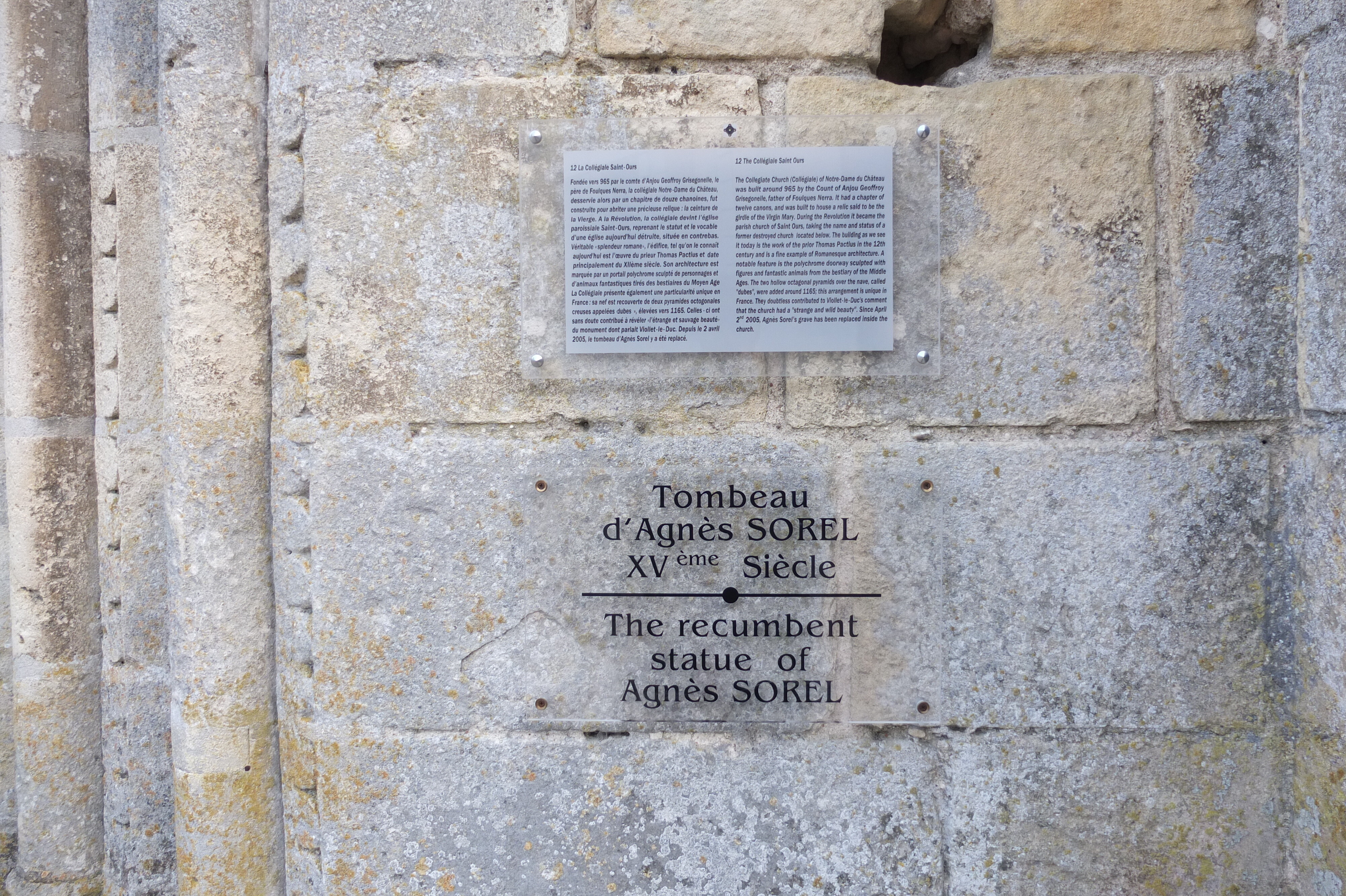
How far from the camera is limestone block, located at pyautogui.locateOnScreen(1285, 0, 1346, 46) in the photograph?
148 cm

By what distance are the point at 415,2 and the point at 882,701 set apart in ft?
5.71

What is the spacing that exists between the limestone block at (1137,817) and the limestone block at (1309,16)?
1408 mm

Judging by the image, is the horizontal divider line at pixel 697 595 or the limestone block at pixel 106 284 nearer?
the horizontal divider line at pixel 697 595

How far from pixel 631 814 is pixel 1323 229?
70.7 inches

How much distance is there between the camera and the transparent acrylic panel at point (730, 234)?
5.24 feet

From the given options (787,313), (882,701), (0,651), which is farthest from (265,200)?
(882,701)

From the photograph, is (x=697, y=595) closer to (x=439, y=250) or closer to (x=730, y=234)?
(x=730, y=234)

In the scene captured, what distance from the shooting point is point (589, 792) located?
163cm

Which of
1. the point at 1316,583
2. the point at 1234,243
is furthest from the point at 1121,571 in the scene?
the point at 1234,243

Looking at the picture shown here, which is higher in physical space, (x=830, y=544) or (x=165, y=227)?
(x=165, y=227)

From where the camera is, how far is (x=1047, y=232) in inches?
62.6

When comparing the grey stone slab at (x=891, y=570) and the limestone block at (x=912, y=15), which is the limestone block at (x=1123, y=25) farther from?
the grey stone slab at (x=891, y=570)

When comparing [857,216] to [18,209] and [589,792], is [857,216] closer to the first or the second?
[589,792]

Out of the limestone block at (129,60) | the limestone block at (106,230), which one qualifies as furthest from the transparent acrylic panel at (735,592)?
the limestone block at (129,60)
